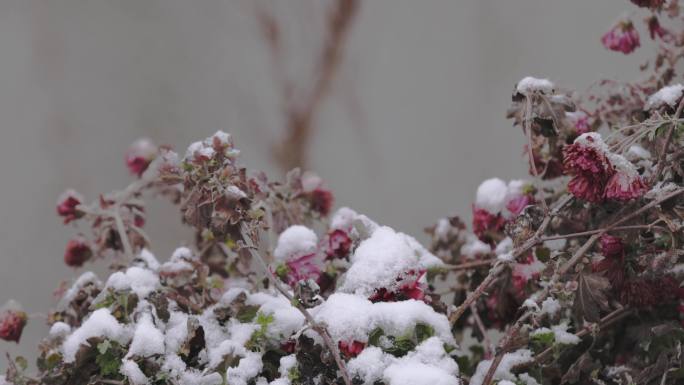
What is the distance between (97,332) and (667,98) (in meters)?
0.47

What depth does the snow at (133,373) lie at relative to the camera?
52cm

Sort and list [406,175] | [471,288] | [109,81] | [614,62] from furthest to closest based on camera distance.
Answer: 1. [109,81]
2. [406,175]
3. [614,62]
4. [471,288]

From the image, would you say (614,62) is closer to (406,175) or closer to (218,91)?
(406,175)

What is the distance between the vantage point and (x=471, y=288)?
2.20 feet

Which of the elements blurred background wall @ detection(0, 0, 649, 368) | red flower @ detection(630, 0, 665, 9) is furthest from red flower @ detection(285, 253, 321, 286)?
blurred background wall @ detection(0, 0, 649, 368)

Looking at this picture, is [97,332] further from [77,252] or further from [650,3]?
[650,3]

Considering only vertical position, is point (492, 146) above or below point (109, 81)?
below

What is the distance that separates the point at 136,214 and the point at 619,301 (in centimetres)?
48

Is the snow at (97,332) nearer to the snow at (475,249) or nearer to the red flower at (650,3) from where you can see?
the snow at (475,249)

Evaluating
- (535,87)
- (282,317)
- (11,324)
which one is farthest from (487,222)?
(11,324)

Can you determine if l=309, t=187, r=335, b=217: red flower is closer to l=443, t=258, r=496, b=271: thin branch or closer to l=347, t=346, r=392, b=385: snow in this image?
l=443, t=258, r=496, b=271: thin branch

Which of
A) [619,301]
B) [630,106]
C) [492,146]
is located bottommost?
[619,301]

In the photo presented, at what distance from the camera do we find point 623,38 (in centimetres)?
75

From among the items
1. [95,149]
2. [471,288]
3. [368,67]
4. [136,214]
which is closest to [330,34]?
[368,67]
